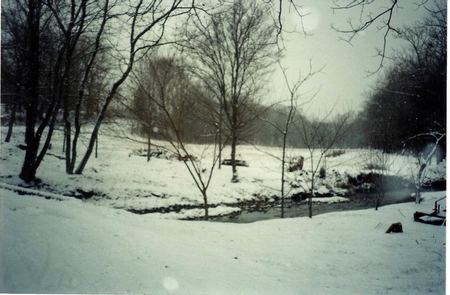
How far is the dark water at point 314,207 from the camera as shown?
27.8 ft

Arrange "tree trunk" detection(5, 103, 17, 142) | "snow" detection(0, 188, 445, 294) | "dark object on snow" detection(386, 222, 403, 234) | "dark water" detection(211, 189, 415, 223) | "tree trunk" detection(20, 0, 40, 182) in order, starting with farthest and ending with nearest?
"dark water" detection(211, 189, 415, 223)
"tree trunk" detection(20, 0, 40, 182)
"tree trunk" detection(5, 103, 17, 142)
"dark object on snow" detection(386, 222, 403, 234)
"snow" detection(0, 188, 445, 294)

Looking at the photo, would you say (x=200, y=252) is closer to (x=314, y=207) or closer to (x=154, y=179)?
(x=154, y=179)

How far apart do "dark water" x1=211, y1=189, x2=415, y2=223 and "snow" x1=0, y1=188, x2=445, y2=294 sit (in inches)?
136

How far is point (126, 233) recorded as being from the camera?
155 inches

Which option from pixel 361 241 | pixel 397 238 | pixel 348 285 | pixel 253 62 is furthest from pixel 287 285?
pixel 253 62

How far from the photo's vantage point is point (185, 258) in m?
3.46

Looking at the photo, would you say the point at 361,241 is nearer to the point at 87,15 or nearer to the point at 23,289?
the point at 23,289

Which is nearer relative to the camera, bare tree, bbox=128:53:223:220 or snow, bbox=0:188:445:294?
snow, bbox=0:188:445:294

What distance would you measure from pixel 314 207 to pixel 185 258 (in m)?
7.64

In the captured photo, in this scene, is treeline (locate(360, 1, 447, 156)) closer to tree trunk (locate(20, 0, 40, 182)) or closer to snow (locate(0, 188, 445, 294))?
snow (locate(0, 188, 445, 294))

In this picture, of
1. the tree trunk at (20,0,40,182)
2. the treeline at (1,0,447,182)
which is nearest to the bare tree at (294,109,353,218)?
the treeline at (1,0,447,182)

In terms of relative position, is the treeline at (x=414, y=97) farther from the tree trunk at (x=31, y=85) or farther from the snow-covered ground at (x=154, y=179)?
the tree trunk at (x=31, y=85)

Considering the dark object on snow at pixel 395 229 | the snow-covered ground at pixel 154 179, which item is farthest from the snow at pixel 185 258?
the snow-covered ground at pixel 154 179

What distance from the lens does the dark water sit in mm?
8472
